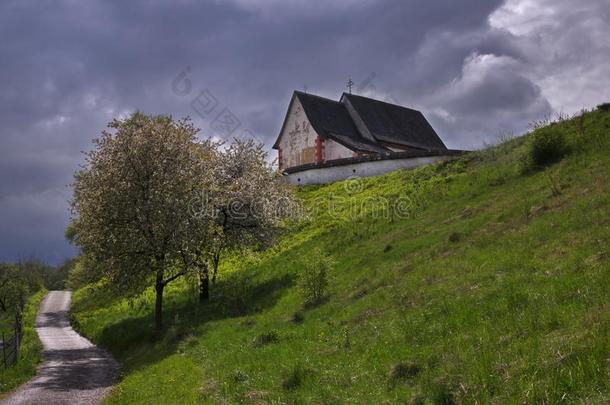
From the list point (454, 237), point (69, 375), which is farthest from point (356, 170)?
point (69, 375)

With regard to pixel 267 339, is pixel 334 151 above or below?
above

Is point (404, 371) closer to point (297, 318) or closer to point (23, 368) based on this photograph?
point (297, 318)

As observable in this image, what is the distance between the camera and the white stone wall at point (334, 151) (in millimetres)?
56688

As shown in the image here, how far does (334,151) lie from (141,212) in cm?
3628

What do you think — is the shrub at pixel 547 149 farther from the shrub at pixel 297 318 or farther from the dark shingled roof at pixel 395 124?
the dark shingled roof at pixel 395 124

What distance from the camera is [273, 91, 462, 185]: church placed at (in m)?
57.1

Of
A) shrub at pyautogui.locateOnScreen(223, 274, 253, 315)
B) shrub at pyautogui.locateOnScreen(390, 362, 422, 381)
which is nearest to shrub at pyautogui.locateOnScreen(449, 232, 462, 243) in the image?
shrub at pyautogui.locateOnScreen(223, 274, 253, 315)

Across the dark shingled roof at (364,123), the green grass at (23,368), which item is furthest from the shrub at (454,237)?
the dark shingled roof at (364,123)

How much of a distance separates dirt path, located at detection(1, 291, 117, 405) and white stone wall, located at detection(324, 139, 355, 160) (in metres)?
32.4

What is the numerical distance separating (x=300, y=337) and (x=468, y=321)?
19.5 feet

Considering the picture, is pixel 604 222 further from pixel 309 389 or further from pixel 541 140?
pixel 541 140

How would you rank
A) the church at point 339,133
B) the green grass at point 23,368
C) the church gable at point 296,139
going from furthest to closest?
the church gable at point 296,139
the church at point 339,133
the green grass at point 23,368

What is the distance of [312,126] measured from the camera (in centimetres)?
6041

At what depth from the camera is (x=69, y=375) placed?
21281 millimetres
